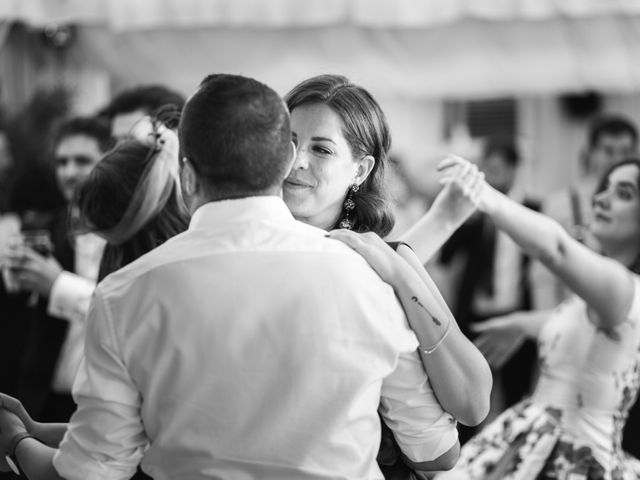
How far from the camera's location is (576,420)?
2568 mm

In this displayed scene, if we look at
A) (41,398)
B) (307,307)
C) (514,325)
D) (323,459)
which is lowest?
(41,398)

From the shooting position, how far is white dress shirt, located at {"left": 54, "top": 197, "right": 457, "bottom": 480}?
1.38 metres

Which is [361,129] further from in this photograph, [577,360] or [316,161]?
[577,360]

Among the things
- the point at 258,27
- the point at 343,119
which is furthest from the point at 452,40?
the point at 343,119

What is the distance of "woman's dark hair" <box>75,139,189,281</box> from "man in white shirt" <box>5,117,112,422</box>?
2.05 ft

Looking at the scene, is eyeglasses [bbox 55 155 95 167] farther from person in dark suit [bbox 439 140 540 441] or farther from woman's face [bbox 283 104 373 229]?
person in dark suit [bbox 439 140 540 441]

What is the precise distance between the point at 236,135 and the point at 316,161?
419 mm

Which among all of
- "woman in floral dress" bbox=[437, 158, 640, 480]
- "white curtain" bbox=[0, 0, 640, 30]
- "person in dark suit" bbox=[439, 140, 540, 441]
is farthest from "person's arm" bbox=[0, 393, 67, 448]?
"person in dark suit" bbox=[439, 140, 540, 441]

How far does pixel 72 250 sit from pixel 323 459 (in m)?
1.88

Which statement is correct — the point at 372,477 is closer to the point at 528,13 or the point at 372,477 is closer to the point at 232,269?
the point at 232,269

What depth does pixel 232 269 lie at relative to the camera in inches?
54.8

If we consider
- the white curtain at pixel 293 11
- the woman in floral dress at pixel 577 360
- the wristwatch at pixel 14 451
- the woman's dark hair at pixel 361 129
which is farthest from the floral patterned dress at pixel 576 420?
the white curtain at pixel 293 11

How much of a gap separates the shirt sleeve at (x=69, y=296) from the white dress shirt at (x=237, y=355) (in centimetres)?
130

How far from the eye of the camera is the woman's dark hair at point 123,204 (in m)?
2.05
